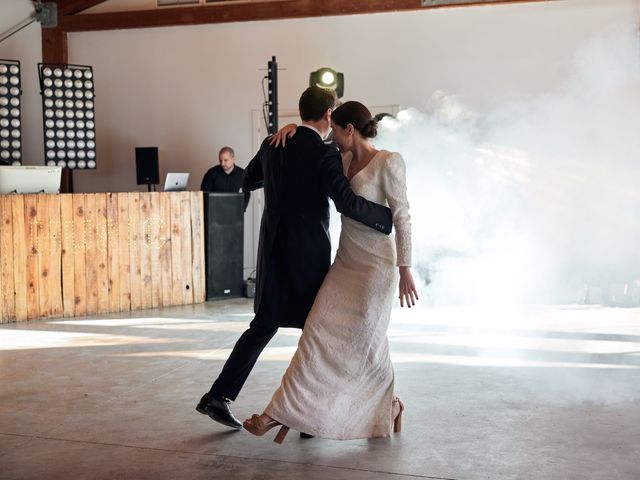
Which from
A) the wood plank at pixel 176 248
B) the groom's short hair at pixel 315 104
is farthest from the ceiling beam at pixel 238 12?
the groom's short hair at pixel 315 104

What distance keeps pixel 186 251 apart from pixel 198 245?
176 millimetres

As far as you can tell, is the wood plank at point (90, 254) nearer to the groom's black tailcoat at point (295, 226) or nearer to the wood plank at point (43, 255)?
the wood plank at point (43, 255)

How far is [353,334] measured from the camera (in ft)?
10.7

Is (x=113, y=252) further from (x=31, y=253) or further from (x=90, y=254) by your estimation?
(x=31, y=253)

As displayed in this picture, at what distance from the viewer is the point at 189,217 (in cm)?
795

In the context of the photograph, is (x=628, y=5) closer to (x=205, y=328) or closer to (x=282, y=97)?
(x=282, y=97)

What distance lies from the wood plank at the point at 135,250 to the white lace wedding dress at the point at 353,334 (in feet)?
14.9

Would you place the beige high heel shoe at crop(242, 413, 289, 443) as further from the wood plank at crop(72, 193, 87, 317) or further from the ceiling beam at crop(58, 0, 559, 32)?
the ceiling beam at crop(58, 0, 559, 32)

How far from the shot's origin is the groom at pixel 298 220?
3.27 meters

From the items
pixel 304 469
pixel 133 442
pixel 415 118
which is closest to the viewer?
pixel 304 469

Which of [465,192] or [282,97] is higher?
[282,97]

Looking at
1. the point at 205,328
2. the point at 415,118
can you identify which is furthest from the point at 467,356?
the point at 415,118

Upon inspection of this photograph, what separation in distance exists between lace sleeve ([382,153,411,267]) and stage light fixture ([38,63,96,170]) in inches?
255

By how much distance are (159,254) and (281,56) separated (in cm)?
314
